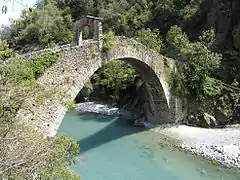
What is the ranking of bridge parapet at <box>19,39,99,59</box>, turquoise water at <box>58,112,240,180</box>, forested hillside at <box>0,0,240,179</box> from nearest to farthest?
forested hillside at <box>0,0,240,179</box> → bridge parapet at <box>19,39,99,59</box> → turquoise water at <box>58,112,240,180</box>

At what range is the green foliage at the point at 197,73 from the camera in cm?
1326

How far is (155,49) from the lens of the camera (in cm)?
1747

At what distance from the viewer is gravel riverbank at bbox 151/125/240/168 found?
9836 millimetres

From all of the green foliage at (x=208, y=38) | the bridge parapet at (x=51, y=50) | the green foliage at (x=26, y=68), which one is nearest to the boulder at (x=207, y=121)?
the green foliage at (x=208, y=38)

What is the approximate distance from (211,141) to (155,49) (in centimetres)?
827

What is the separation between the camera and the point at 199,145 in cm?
1102

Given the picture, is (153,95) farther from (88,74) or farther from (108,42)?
(88,74)

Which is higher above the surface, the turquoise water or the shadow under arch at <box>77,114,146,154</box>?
the shadow under arch at <box>77,114,146,154</box>

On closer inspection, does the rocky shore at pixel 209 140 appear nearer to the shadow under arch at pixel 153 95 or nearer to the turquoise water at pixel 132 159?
the turquoise water at pixel 132 159

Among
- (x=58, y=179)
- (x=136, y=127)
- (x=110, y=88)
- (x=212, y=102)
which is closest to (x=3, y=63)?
(x=58, y=179)

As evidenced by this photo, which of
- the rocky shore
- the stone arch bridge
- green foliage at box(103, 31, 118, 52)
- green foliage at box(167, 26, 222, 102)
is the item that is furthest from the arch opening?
green foliage at box(103, 31, 118, 52)

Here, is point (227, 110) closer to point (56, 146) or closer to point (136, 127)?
point (136, 127)

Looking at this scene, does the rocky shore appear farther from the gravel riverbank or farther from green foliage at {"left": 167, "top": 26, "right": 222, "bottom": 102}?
green foliage at {"left": 167, "top": 26, "right": 222, "bottom": 102}

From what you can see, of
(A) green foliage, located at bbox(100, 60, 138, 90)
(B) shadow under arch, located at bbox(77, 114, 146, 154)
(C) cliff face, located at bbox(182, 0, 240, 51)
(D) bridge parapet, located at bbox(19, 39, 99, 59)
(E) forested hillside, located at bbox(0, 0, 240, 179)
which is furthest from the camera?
(A) green foliage, located at bbox(100, 60, 138, 90)
